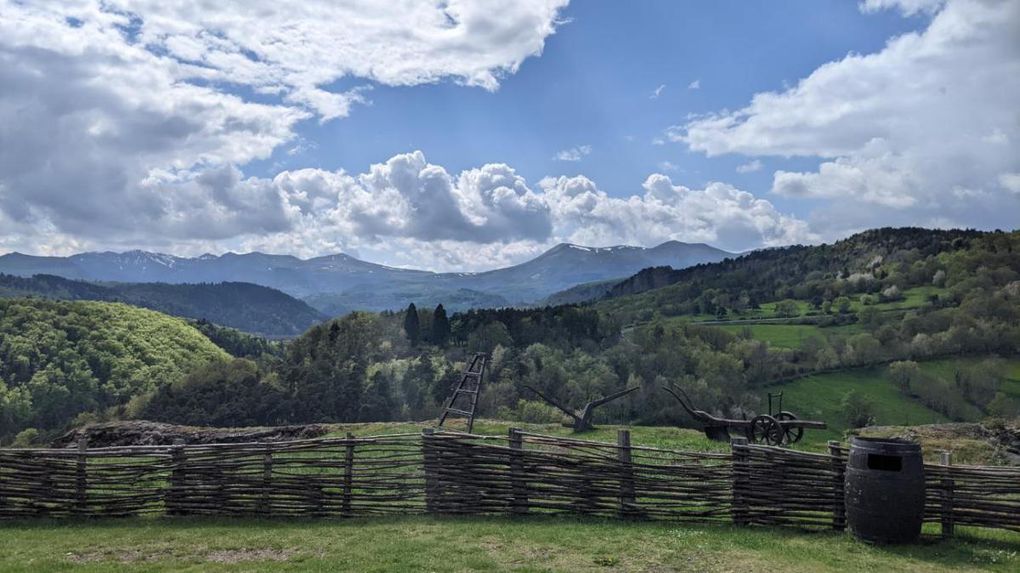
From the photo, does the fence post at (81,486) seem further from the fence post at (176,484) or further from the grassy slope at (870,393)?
the grassy slope at (870,393)

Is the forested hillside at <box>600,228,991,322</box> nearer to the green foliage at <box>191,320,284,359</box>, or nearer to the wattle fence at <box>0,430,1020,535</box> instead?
the green foliage at <box>191,320,284,359</box>

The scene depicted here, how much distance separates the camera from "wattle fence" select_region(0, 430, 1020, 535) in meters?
11.6

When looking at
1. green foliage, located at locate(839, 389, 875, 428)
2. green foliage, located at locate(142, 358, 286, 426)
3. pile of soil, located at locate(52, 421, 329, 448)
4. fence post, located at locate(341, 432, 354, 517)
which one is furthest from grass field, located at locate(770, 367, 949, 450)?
fence post, located at locate(341, 432, 354, 517)

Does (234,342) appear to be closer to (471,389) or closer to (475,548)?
(471,389)

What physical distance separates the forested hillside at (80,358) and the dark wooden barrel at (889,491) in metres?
100

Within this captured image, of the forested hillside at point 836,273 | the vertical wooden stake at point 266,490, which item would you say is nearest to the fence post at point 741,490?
the vertical wooden stake at point 266,490

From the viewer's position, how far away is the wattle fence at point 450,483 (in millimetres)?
11594

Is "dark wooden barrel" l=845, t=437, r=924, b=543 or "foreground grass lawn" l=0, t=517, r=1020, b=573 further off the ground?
"dark wooden barrel" l=845, t=437, r=924, b=543

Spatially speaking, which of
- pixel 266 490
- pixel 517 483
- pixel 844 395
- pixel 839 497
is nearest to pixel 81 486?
pixel 266 490

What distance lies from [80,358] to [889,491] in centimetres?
14714

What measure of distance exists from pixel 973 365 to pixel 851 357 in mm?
15199

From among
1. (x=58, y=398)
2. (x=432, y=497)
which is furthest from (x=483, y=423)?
(x=58, y=398)

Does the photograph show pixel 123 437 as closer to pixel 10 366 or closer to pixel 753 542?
pixel 753 542

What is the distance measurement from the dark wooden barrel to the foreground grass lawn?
0.29 m
